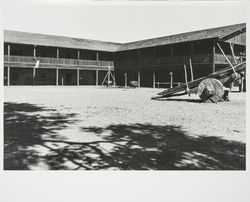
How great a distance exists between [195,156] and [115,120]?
13.5ft

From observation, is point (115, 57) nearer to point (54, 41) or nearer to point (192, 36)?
point (54, 41)

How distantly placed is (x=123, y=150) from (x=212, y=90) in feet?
32.0

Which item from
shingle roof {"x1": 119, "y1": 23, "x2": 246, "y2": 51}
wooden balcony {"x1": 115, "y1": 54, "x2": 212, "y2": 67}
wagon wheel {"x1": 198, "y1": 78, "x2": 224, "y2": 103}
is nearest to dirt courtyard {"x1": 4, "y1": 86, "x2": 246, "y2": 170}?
wagon wheel {"x1": 198, "y1": 78, "x2": 224, "y2": 103}

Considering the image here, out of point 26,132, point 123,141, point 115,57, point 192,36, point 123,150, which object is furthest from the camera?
point 115,57

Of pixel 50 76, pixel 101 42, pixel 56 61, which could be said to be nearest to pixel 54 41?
pixel 56 61

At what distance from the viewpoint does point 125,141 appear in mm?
7098

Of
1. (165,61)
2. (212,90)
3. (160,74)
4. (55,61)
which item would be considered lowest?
(212,90)

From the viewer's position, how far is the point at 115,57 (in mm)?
43750

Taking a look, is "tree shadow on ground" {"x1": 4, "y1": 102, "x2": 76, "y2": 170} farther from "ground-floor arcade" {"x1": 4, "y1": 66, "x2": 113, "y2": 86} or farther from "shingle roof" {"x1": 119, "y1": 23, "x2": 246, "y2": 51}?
"ground-floor arcade" {"x1": 4, "y1": 66, "x2": 113, "y2": 86}

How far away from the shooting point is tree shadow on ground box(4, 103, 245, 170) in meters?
5.72

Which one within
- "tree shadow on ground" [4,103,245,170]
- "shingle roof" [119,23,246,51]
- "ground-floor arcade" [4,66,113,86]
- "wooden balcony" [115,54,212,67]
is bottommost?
"tree shadow on ground" [4,103,245,170]

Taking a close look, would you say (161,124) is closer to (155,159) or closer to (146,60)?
(155,159)

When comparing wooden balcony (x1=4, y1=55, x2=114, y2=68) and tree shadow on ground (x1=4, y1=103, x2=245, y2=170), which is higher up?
wooden balcony (x1=4, y1=55, x2=114, y2=68)

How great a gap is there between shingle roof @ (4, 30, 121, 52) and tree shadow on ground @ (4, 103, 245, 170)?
2871cm
